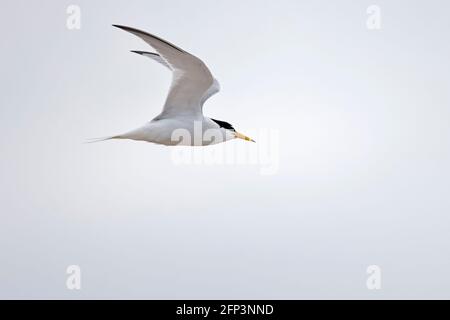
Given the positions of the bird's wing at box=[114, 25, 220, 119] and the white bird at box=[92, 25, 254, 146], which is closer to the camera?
the bird's wing at box=[114, 25, 220, 119]

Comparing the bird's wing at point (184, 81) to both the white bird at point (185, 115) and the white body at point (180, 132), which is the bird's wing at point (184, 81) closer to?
the white bird at point (185, 115)

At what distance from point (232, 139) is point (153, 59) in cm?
166

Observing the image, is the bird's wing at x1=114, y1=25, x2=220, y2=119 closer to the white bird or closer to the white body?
the white bird

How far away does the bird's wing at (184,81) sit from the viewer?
9.57 meters

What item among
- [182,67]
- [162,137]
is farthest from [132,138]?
[182,67]

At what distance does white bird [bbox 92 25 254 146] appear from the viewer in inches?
407

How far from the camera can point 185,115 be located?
36.5ft

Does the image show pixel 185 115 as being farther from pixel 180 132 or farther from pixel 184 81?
A: pixel 184 81

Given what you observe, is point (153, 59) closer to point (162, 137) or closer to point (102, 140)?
point (162, 137)

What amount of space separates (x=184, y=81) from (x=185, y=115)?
70 cm

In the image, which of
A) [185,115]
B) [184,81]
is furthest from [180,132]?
[184,81]

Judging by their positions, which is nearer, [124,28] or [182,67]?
[124,28]

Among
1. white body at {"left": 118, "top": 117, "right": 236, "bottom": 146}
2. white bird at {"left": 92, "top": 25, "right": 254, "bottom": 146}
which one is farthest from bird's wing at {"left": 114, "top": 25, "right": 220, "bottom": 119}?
white body at {"left": 118, "top": 117, "right": 236, "bottom": 146}

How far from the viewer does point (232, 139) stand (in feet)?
39.4
